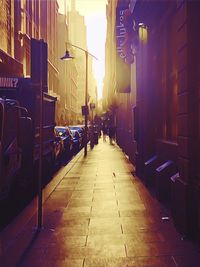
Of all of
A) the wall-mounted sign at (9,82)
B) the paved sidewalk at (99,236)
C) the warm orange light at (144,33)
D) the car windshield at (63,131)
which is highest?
the warm orange light at (144,33)

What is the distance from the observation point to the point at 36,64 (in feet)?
20.6

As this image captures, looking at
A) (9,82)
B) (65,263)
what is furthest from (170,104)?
(65,263)

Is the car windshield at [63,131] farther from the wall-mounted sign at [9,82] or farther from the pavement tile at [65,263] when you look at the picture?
the pavement tile at [65,263]

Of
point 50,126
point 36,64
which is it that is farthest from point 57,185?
point 36,64

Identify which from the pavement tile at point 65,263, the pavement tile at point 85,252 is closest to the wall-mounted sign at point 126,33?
the pavement tile at point 85,252

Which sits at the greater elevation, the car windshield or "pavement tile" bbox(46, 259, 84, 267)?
the car windshield

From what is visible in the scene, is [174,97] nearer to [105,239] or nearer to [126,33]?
[126,33]

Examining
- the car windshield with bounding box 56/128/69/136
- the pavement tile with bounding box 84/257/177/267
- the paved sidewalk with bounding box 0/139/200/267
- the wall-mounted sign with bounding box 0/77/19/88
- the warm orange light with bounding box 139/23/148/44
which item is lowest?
the paved sidewalk with bounding box 0/139/200/267

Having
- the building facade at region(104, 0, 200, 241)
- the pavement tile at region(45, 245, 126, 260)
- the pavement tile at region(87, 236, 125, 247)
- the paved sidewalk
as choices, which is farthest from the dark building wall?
the pavement tile at region(45, 245, 126, 260)

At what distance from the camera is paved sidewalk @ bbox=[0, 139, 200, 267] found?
4758 millimetres

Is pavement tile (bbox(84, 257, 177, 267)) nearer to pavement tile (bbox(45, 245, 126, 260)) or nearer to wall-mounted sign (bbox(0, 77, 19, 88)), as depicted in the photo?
pavement tile (bbox(45, 245, 126, 260))

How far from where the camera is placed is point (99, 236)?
581cm

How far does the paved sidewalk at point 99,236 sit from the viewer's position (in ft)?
15.6

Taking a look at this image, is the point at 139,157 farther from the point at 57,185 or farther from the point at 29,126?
the point at 29,126
